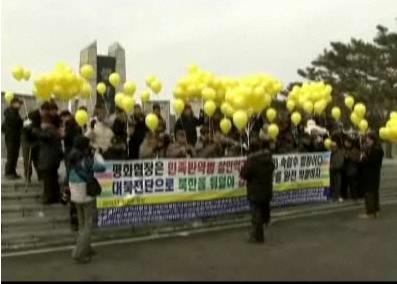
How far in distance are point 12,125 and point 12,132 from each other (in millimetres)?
130

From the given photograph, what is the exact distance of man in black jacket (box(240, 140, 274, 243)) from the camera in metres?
11.7

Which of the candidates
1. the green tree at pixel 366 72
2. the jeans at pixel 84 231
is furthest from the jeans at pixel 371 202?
the green tree at pixel 366 72

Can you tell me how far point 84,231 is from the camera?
10.0 m

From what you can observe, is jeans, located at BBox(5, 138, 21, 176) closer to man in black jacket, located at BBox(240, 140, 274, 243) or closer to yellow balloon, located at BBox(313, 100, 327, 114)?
man in black jacket, located at BBox(240, 140, 274, 243)

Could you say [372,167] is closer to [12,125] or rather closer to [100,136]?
[100,136]

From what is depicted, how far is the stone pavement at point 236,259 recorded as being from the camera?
365 inches

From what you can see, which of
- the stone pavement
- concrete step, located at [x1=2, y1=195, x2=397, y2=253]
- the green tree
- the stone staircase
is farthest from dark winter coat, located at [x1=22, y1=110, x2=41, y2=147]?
the green tree

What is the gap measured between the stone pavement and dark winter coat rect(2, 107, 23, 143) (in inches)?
144

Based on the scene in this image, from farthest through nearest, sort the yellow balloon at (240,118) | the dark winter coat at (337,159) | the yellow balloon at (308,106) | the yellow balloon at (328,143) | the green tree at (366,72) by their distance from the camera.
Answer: the green tree at (366,72) → the yellow balloon at (308,106) → the yellow balloon at (328,143) → the dark winter coat at (337,159) → the yellow balloon at (240,118)

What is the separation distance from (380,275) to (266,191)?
2.81 meters

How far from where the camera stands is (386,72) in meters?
42.9

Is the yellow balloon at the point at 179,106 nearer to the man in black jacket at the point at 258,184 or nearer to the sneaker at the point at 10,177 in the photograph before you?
the sneaker at the point at 10,177

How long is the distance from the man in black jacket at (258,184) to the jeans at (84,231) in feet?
9.25

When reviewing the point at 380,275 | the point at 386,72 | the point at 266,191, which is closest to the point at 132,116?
the point at 266,191
